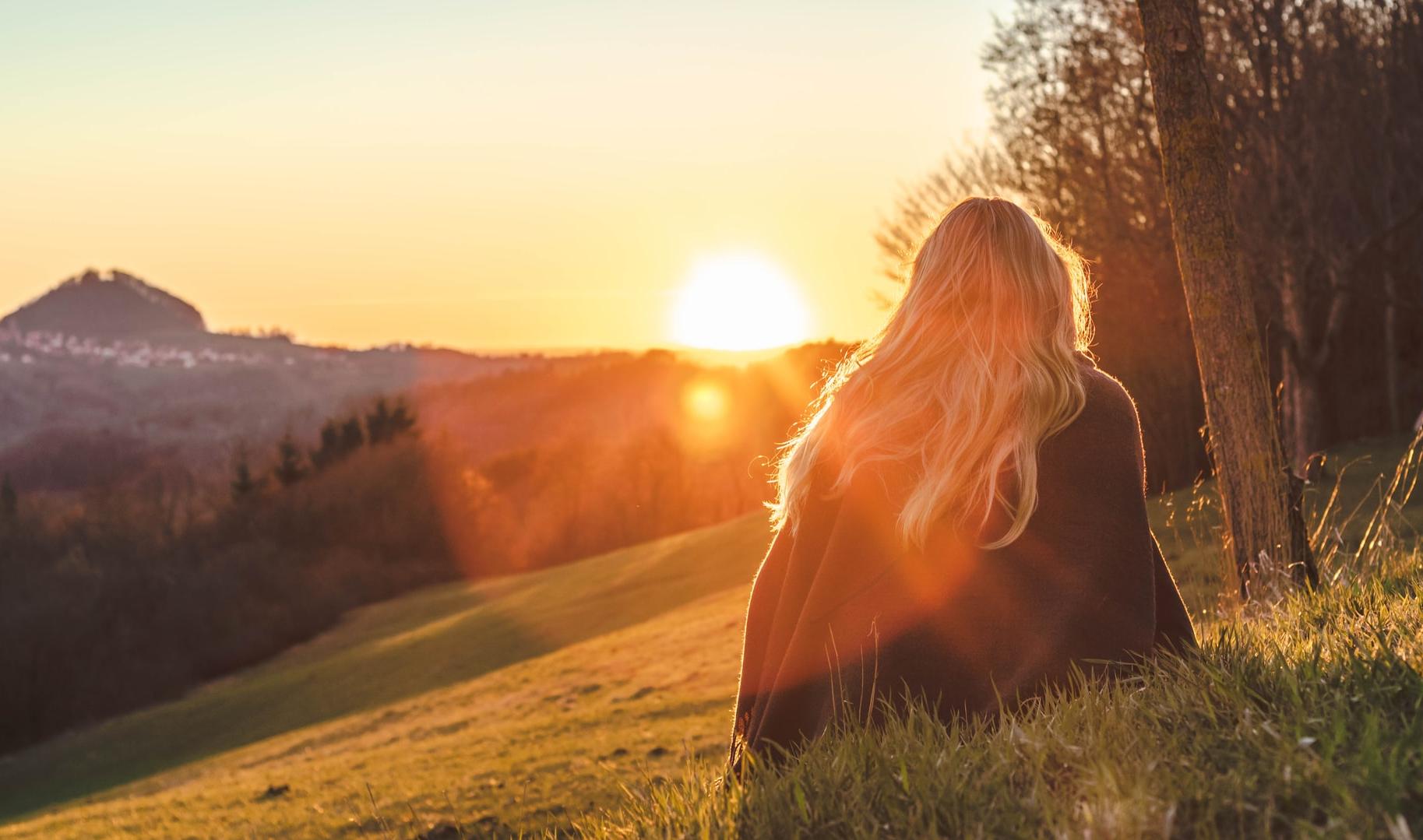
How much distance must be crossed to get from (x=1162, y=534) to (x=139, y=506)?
71.0 meters

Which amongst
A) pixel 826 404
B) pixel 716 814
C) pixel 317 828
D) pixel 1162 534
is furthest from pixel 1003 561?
pixel 1162 534

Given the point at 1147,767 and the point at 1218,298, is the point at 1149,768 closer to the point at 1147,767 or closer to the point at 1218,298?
the point at 1147,767

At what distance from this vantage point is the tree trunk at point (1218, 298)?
652 centimetres

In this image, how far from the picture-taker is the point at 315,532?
63.2m

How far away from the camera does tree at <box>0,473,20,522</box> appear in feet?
213

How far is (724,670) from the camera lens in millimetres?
17266

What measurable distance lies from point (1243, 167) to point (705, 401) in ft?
199

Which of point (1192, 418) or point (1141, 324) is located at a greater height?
point (1141, 324)

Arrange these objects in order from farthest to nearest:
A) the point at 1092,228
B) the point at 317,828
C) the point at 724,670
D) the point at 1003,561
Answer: the point at 1092,228 < the point at 724,670 < the point at 317,828 < the point at 1003,561

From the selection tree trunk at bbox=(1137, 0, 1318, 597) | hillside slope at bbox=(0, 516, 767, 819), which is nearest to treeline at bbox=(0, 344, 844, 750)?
hillside slope at bbox=(0, 516, 767, 819)

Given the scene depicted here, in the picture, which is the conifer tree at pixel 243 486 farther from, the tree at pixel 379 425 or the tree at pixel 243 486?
the tree at pixel 379 425

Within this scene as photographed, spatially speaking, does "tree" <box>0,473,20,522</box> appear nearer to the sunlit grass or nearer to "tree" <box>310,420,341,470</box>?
"tree" <box>310,420,341,470</box>

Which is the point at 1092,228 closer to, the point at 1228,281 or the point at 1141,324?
the point at 1141,324

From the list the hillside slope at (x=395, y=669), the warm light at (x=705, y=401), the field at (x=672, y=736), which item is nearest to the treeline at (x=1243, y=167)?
the field at (x=672, y=736)
